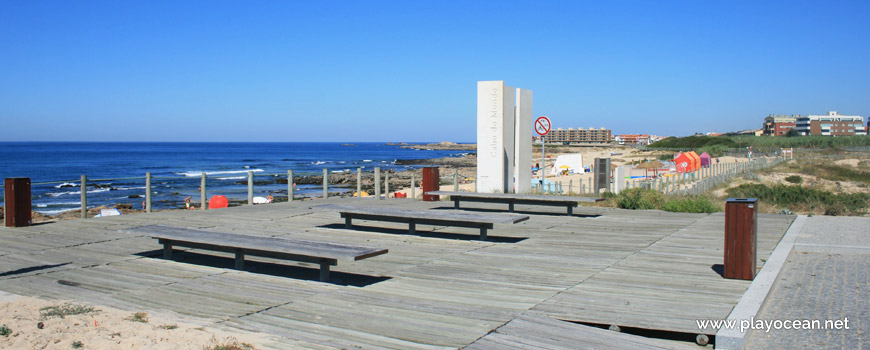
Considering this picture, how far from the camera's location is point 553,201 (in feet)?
38.8

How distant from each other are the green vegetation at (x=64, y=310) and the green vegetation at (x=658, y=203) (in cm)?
1103


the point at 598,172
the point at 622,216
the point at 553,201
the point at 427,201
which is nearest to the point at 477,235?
the point at 553,201

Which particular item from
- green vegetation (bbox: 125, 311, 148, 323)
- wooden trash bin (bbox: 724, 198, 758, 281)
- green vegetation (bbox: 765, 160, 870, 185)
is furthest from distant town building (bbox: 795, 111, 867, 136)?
green vegetation (bbox: 125, 311, 148, 323)

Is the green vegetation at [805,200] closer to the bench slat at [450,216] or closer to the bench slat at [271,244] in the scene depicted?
the bench slat at [450,216]

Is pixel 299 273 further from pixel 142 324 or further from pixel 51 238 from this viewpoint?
pixel 51 238

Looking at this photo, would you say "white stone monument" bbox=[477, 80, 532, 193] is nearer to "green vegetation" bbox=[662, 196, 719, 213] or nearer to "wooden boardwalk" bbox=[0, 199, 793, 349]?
"green vegetation" bbox=[662, 196, 719, 213]

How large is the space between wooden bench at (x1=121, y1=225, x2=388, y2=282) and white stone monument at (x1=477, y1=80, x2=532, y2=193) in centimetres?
988

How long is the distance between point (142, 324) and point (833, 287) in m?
6.31

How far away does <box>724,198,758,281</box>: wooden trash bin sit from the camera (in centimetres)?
657

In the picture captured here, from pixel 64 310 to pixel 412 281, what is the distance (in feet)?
9.90

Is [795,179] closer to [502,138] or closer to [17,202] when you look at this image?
[502,138]

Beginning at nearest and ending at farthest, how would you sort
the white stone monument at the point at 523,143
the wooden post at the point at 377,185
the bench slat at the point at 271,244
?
the bench slat at the point at 271,244
the wooden post at the point at 377,185
the white stone monument at the point at 523,143

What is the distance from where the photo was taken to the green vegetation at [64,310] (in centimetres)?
527

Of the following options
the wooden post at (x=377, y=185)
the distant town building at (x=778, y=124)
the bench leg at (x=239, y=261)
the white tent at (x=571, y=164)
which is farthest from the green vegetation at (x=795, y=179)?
the distant town building at (x=778, y=124)
